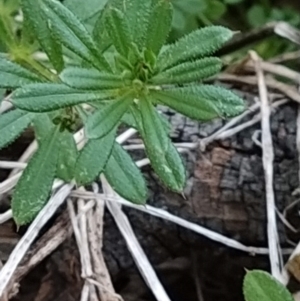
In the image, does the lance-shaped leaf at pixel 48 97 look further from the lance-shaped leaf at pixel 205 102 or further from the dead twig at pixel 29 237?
the dead twig at pixel 29 237

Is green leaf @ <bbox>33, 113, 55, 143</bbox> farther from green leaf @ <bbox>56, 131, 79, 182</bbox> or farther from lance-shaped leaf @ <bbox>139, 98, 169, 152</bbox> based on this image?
lance-shaped leaf @ <bbox>139, 98, 169, 152</bbox>

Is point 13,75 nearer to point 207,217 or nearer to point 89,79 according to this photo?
point 89,79

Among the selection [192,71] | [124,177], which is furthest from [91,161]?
[192,71]

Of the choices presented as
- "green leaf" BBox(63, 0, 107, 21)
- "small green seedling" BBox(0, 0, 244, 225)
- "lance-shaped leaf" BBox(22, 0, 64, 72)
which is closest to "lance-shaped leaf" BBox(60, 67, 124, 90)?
"small green seedling" BBox(0, 0, 244, 225)

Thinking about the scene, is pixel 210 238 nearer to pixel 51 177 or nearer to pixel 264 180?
pixel 264 180

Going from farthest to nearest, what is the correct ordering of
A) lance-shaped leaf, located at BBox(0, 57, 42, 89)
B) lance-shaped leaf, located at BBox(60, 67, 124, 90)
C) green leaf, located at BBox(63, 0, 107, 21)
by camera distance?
green leaf, located at BBox(63, 0, 107, 21)
lance-shaped leaf, located at BBox(0, 57, 42, 89)
lance-shaped leaf, located at BBox(60, 67, 124, 90)

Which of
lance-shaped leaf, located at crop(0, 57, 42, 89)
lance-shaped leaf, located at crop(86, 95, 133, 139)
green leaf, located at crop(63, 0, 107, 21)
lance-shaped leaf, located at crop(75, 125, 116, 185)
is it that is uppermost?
green leaf, located at crop(63, 0, 107, 21)

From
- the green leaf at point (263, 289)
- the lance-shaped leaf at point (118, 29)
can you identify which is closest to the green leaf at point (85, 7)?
the lance-shaped leaf at point (118, 29)
